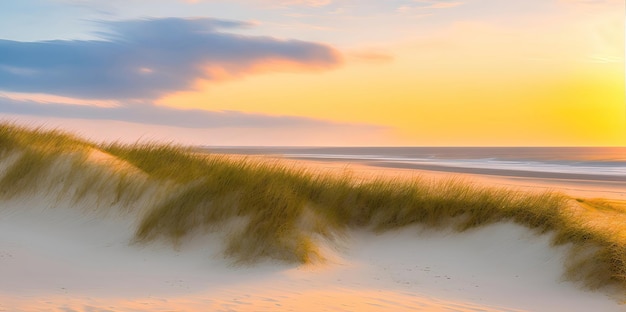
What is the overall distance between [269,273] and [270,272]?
0.05 metres

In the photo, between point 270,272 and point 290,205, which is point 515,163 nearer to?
point 290,205

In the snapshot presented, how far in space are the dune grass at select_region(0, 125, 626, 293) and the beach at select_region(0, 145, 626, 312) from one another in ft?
0.83

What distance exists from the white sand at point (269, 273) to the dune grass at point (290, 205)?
315 millimetres

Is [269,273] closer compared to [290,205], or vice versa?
[269,273]

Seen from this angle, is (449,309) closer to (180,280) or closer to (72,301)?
(180,280)

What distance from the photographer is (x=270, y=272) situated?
9203 mm

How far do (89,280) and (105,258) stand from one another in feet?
4.43

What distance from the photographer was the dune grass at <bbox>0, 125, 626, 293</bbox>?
972 centimetres

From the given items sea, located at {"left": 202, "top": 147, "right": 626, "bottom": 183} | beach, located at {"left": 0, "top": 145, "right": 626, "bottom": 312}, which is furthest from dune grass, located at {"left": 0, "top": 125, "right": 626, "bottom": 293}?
sea, located at {"left": 202, "top": 147, "right": 626, "bottom": 183}

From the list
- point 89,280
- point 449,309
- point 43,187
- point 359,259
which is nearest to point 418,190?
point 359,259

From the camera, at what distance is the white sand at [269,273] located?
7.62 metres

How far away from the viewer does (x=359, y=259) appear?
10430mm

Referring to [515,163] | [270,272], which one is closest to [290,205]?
[270,272]

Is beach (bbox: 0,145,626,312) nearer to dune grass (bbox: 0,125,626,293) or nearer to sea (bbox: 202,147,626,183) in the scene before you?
dune grass (bbox: 0,125,626,293)
